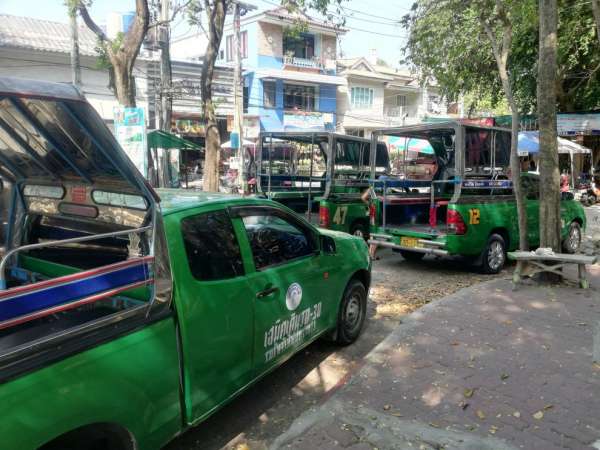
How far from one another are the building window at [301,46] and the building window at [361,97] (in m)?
4.06

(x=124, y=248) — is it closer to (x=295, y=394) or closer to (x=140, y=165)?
(x=295, y=394)

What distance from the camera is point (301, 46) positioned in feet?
105

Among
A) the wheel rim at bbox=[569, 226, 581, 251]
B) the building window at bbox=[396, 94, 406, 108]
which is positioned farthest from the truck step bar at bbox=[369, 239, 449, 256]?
the building window at bbox=[396, 94, 406, 108]

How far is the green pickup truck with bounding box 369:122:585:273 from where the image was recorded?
282 inches

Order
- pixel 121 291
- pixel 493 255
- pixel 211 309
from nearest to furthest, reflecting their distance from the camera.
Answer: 1. pixel 121 291
2. pixel 211 309
3. pixel 493 255

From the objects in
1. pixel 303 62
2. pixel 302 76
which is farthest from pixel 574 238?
pixel 303 62

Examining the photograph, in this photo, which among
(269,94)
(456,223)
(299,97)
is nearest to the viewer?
(456,223)

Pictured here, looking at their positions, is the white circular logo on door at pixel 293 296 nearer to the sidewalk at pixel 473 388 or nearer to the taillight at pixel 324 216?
the sidewalk at pixel 473 388

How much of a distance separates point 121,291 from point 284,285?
1362 mm

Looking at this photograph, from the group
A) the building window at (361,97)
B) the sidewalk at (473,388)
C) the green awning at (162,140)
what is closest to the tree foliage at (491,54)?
the sidewalk at (473,388)

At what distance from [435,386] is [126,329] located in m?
A: 2.36

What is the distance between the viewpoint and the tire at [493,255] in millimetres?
7504

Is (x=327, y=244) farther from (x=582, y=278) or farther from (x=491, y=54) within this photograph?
(x=491, y=54)

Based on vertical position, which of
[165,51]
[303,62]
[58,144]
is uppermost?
[303,62]
